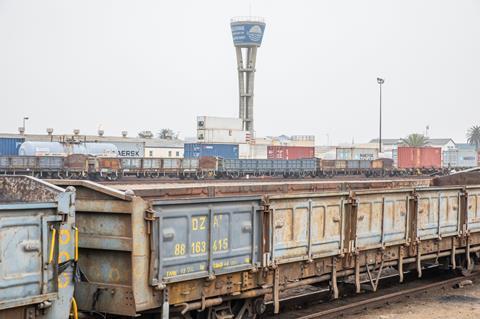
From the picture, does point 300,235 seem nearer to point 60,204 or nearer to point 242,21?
point 60,204

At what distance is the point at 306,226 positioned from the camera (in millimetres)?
11086

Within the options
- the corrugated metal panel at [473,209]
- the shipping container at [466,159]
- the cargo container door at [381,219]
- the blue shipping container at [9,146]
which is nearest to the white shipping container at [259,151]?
the shipping container at [466,159]

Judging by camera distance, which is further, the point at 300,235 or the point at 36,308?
the point at 300,235

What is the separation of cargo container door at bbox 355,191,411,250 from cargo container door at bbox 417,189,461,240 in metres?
0.56

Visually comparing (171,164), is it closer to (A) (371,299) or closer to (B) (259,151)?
(B) (259,151)

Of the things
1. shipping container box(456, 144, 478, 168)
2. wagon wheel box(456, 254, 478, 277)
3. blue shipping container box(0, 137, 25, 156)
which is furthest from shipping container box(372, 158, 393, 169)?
wagon wheel box(456, 254, 478, 277)

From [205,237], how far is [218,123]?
80757 millimetres

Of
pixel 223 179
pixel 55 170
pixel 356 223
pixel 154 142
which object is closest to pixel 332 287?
pixel 356 223

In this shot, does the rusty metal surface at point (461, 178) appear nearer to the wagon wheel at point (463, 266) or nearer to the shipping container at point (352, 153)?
the wagon wheel at point (463, 266)

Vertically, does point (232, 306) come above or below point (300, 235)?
below

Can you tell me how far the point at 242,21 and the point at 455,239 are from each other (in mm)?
103652

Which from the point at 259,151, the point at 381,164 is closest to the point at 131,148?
the point at 259,151

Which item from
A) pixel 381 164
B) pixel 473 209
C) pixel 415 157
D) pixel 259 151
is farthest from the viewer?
pixel 259 151

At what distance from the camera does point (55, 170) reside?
5081cm
